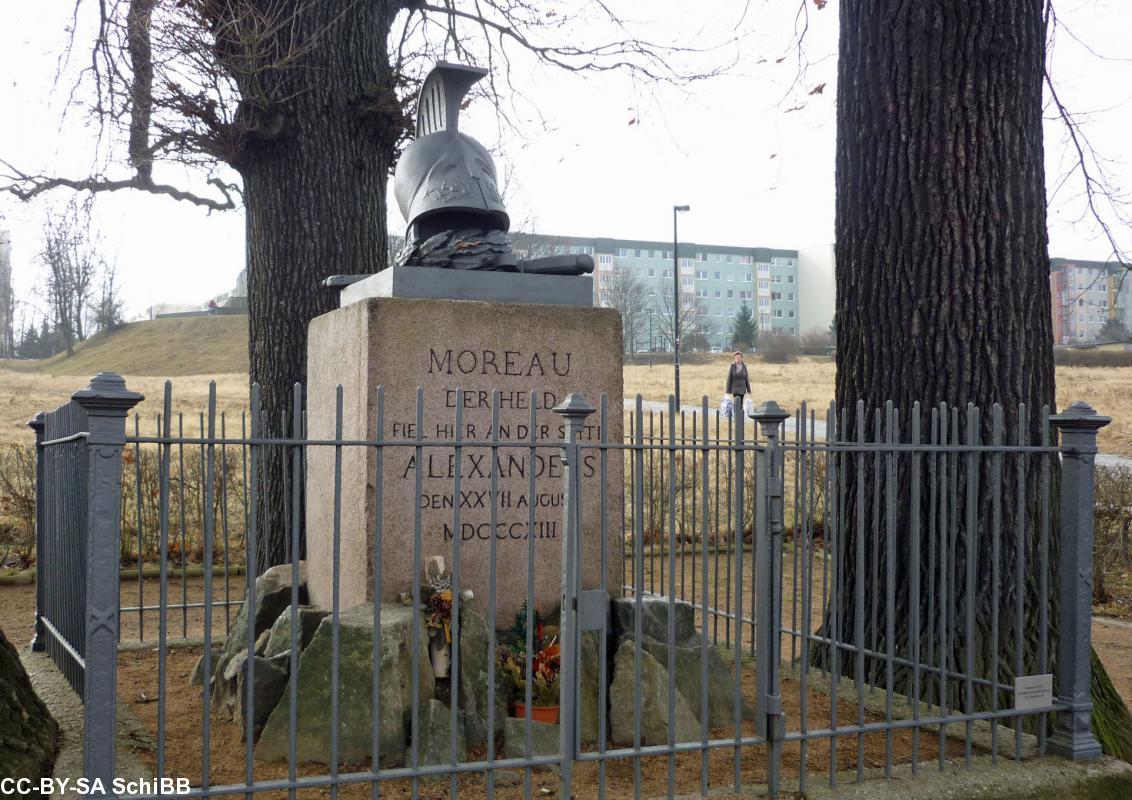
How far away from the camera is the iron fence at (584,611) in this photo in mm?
3445

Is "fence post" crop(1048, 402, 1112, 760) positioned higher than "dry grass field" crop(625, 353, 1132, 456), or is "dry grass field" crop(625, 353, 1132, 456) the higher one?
"dry grass field" crop(625, 353, 1132, 456)

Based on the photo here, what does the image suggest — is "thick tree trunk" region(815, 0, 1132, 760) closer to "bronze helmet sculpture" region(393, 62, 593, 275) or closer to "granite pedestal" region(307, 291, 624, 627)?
"granite pedestal" region(307, 291, 624, 627)

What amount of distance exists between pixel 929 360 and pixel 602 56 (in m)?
6.52

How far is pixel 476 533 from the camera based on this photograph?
492 cm

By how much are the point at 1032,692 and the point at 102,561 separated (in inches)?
Answer: 155

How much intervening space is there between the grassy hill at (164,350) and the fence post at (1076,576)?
45083 mm

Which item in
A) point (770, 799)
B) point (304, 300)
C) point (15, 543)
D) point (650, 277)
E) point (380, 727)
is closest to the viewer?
point (770, 799)

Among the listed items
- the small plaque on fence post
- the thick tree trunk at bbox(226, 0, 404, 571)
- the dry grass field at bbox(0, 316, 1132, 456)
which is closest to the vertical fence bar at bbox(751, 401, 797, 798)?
the small plaque on fence post

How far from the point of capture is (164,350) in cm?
5672

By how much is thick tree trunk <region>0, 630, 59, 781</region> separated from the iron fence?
0.22 metres

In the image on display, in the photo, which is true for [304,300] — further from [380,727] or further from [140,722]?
[380,727]

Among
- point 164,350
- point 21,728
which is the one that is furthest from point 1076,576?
point 164,350

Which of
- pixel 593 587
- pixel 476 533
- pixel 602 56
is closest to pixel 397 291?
pixel 476 533

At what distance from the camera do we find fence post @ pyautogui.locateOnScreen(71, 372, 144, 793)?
3.06 meters
